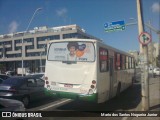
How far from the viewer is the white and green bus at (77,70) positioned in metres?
10.5

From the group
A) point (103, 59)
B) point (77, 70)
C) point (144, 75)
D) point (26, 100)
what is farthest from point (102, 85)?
point (26, 100)

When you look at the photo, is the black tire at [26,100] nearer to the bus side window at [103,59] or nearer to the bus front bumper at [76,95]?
the bus front bumper at [76,95]

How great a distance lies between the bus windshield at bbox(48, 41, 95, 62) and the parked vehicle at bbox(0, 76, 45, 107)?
2080mm

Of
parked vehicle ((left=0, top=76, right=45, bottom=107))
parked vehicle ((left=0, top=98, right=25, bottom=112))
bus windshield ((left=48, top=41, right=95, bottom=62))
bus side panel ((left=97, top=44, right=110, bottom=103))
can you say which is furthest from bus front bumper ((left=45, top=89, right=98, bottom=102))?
parked vehicle ((left=0, top=98, right=25, bottom=112))

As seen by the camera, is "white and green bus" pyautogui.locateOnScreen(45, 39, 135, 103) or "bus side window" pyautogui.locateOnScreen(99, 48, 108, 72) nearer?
"white and green bus" pyautogui.locateOnScreen(45, 39, 135, 103)

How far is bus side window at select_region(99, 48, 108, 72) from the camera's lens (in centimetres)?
1113

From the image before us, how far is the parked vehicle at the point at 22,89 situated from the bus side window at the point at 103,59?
3.72 meters

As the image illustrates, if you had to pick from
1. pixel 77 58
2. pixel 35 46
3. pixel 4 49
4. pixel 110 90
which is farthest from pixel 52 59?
pixel 4 49

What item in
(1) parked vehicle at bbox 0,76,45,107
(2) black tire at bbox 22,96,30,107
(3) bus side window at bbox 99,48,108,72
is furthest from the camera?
(2) black tire at bbox 22,96,30,107

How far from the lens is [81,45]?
10.9 m

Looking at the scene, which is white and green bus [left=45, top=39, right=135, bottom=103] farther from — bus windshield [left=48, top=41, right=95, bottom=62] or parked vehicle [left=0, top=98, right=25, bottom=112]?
parked vehicle [left=0, top=98, right=25, bottom=112]

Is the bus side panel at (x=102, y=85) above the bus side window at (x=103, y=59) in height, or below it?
below

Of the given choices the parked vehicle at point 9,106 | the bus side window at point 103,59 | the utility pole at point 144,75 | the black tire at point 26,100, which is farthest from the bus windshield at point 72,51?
the parked vehicle at point 9,106

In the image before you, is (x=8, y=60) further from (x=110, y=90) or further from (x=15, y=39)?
(x=110, y=90)
